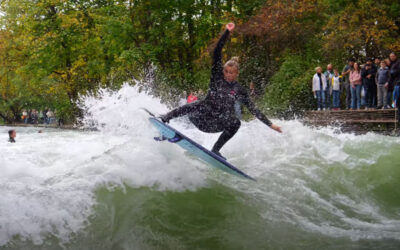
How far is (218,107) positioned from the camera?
19.0 feet

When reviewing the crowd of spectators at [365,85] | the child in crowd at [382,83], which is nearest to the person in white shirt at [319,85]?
the crowd of spectators at [365,85]

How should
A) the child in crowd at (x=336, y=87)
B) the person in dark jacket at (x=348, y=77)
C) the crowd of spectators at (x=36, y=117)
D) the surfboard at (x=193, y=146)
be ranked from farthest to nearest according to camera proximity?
the crowd of spectators at (x=36, y=117)
the child in crowd at (x=336, y=87)
the person in dark jacket at (x=348, y=77)
the surfboard at (x=193, y=146)

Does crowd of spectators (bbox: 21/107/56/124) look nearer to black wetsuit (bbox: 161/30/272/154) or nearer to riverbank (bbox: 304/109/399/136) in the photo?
riverbank (bbox: 304/109/399/136)

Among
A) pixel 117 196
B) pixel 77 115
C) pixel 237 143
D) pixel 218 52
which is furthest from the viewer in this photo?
pixel 77 115

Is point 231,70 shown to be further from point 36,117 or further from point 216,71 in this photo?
point 36,117

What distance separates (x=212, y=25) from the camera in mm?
21688

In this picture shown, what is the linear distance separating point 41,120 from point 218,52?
1682 inches

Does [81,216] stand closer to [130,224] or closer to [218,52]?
[130,224]

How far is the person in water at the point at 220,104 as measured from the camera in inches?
224

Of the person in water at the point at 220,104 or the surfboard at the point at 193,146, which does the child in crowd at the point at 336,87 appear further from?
the surfboard at the point at 193,146

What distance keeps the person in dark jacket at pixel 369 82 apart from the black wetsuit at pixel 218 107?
29.0 feet

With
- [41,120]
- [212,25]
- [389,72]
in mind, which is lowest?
[41,120]

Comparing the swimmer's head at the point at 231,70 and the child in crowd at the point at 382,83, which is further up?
the swimmer's head at the point at 231,70

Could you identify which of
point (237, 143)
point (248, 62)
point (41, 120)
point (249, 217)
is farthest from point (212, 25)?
point (41, 120)
